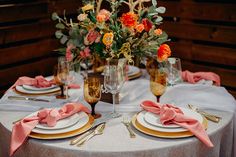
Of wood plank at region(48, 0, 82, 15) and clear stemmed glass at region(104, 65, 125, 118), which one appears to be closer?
clear stemmed glass at region(104, 65, 125, 118)

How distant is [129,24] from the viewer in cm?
162

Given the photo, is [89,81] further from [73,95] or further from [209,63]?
[209,63]

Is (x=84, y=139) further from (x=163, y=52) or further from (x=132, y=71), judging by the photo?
(x=132, y=71)

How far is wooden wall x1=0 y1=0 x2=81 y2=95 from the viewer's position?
10.6ft

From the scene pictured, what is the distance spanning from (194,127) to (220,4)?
83.4 inches

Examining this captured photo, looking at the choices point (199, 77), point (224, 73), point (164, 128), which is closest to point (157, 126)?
point (164, 128)

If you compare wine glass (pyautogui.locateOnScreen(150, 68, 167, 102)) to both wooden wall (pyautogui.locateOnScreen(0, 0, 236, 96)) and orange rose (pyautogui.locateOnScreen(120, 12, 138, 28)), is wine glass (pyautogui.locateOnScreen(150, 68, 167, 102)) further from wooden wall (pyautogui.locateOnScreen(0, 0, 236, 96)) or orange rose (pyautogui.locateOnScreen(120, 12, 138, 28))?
wooden wall (pyautogui.locateOnScreen(0, 0, 236, 96))

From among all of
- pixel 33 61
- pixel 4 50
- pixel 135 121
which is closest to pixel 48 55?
pixel 33 61

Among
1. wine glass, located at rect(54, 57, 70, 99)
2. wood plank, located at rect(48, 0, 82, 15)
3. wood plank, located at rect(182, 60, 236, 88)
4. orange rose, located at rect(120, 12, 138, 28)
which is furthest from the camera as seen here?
wood plank, located at rect(48, 0, 82, 15)

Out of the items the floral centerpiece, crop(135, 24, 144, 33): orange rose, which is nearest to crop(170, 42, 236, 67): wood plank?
the floral centerpiece

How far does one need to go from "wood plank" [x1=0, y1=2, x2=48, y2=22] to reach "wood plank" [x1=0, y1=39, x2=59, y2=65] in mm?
277

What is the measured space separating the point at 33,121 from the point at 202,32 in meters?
2.36

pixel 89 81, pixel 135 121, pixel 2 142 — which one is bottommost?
pixel 2 142

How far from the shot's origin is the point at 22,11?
3.31 m
